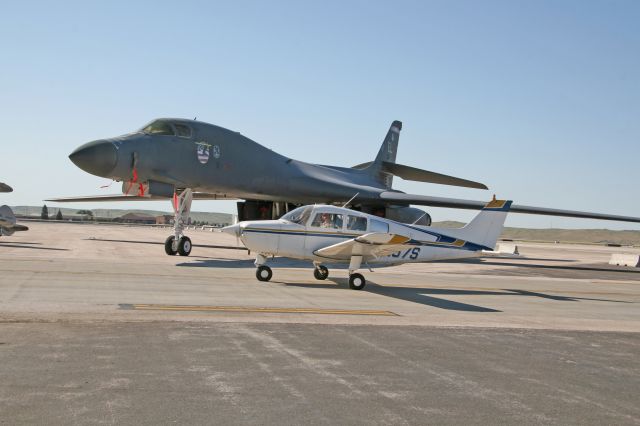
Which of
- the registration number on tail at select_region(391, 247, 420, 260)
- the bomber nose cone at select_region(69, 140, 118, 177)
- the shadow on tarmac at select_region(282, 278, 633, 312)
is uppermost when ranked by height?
the bomber nose cone at select_region(69, 140, 118, 177)

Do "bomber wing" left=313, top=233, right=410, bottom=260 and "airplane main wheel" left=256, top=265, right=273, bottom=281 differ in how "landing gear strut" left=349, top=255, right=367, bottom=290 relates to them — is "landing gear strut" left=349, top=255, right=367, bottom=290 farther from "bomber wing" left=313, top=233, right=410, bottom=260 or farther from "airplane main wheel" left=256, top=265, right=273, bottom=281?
"airplane main wheel" left=256, top=265, right=273, bottom=281

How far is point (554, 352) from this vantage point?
8742 millimetres

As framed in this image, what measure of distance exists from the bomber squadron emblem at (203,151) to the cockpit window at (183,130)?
51cm

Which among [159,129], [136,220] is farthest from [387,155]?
[136,220]

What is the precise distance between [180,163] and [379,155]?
16855 millimetres

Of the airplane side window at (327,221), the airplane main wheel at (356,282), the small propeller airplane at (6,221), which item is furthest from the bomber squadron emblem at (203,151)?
the small propeller airplane at (6,221)

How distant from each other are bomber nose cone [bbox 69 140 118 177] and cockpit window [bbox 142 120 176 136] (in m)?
1.88

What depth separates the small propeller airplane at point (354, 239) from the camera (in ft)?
52.3

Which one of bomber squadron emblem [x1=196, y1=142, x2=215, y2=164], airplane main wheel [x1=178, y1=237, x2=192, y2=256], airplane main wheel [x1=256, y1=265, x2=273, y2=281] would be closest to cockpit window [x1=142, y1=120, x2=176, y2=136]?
bomber squadron emblem [x1=196, y1=142, x2=215, y2=164]

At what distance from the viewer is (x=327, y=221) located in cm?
1689

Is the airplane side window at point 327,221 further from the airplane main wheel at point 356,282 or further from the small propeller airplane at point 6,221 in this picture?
the small propeller airplane at point 6,221

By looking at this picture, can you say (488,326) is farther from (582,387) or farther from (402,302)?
(582,387)

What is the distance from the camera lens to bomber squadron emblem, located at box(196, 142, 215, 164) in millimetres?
23266

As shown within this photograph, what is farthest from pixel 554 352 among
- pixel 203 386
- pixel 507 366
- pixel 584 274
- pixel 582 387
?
pixel 584 274
